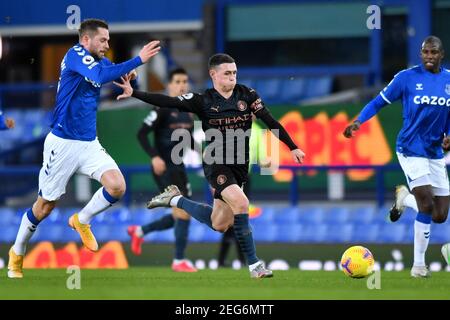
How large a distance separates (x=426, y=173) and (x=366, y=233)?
505 cm

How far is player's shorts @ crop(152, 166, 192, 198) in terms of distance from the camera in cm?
1399

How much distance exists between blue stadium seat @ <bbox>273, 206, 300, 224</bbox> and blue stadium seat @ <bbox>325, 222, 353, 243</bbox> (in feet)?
1.93

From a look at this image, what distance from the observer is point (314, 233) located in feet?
54.3

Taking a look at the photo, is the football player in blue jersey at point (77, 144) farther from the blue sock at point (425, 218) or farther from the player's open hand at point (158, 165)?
the blue sock at point (425, 218)

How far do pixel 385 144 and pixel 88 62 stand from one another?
26.2ft

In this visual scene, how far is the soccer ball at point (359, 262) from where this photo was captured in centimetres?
1090

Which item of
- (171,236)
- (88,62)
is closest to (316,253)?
(171,236)

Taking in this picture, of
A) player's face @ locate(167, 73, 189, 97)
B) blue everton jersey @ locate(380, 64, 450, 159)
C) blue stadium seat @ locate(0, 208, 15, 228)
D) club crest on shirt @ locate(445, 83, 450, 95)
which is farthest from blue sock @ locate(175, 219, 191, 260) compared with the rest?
blue stadium seat @ locate(0, 208, 15, 228)

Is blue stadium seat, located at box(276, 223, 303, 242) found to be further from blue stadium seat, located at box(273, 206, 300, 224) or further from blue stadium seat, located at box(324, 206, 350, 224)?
Answer: blue stadium seat, located at box(324, 206, 350, 224)

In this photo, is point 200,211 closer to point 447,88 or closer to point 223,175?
point 223,175

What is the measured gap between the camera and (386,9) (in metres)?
20.1

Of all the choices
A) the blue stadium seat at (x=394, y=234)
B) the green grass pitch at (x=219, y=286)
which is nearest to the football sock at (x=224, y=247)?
the blue stadium seat at (x=394, y=234)
